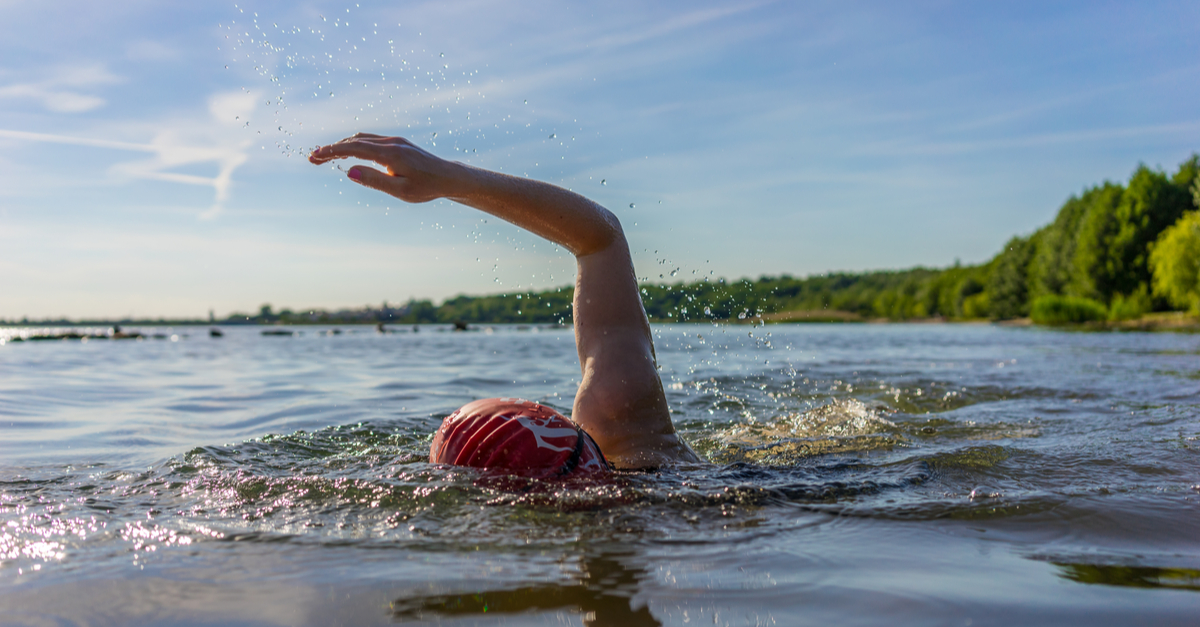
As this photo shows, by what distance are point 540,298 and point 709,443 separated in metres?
1.83

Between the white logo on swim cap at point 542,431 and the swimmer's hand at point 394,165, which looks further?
the white logo on swim cap at point 542,431

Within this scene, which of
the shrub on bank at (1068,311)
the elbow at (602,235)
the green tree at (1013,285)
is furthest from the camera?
the green tree at (1013,285)

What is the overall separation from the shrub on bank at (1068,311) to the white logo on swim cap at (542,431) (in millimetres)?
65090

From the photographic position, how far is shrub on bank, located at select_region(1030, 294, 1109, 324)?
57.0 m

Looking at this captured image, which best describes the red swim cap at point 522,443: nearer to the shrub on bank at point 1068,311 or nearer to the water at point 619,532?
the water at point 619,532

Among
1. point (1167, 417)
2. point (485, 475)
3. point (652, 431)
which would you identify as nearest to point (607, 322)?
point (652, 431)

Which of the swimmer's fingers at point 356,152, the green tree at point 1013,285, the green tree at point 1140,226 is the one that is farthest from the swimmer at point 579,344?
the green tree at point 1013,285

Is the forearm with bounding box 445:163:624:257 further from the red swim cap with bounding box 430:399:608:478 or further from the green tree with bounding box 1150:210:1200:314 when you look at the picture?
the green tree with bounding box 1150:210:1200:314

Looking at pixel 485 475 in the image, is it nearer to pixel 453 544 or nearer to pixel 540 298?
pixel 453 544

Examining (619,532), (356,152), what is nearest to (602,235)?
(356,152)

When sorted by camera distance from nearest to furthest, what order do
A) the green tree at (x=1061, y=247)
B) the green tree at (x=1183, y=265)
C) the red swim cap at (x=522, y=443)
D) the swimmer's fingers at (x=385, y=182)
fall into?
the swimmer's fingers at (x=385, y=182) < the red swim cap at (x=522, y=443) < the green tree at (x=1183, y=265) < the green tree at (x=1061, y=247)

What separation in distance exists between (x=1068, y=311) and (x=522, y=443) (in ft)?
217

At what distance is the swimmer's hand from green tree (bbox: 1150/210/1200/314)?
64.7 meters

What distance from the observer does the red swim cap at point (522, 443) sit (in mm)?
3385
